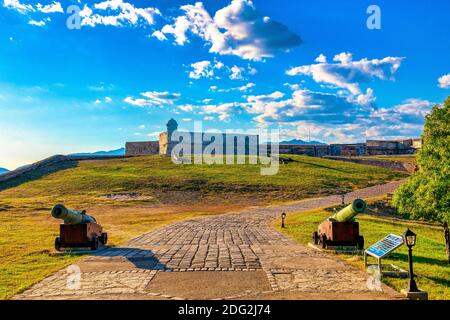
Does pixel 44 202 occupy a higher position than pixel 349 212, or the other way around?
pixel 349 212

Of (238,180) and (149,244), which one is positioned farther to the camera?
(238,180)

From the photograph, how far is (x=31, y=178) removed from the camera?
46.7 metres

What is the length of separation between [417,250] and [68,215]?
1191 cm

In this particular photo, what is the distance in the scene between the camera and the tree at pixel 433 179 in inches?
503

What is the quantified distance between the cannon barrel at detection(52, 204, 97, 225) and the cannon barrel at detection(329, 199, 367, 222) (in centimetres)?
788

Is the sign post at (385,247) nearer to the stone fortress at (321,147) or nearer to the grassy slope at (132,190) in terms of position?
the grassy slope at (132,190)

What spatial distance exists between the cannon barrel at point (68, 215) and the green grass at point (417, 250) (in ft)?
25.0

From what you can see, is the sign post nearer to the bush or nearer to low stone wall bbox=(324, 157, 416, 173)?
the bush

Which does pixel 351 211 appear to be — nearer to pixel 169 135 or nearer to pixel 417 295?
pixel 417 295

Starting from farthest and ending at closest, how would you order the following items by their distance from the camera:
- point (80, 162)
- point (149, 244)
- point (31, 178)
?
point (80, 162)
point (31, 178)
point (149, 244)
